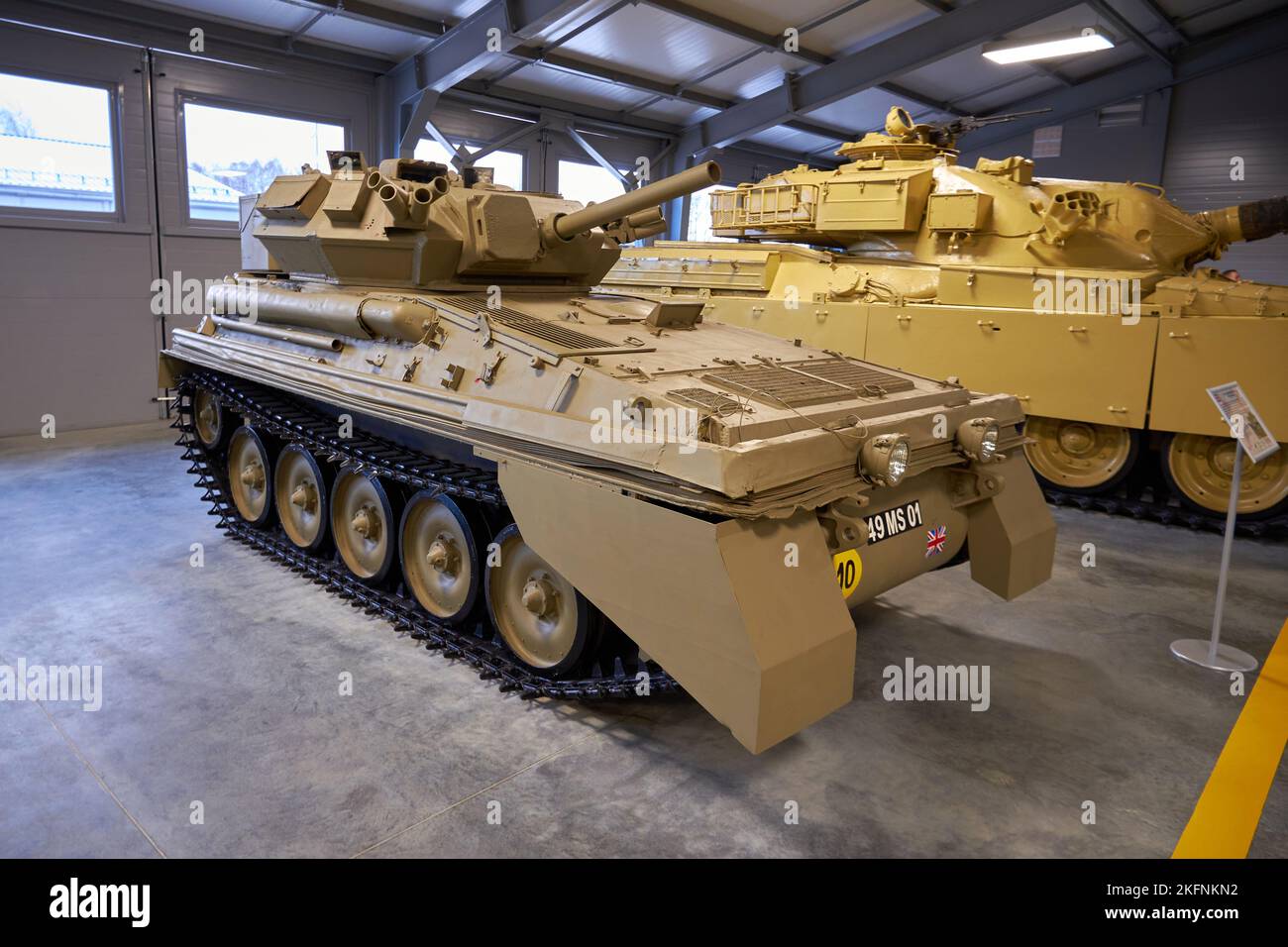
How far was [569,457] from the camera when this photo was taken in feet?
12.7

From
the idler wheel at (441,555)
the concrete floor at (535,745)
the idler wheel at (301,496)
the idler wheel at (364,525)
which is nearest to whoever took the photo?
the concrete floor at (535,745)

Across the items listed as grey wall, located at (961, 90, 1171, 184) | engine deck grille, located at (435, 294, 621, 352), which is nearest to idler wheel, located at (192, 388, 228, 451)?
engine deck grille, located at (435, 294, 621, 352)

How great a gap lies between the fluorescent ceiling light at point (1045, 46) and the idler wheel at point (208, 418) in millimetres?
10887

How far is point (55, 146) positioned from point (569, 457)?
371 inches

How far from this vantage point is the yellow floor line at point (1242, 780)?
11.4ft

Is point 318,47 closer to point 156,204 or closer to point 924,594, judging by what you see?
point 156,204

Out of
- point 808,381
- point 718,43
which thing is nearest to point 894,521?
point 808,381

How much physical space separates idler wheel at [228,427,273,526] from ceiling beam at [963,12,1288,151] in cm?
1586

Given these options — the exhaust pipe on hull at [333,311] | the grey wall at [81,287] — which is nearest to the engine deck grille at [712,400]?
the exhaust pipe on hull at [333,311]

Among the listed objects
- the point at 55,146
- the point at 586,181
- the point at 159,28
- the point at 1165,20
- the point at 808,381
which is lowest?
the point at 808,381

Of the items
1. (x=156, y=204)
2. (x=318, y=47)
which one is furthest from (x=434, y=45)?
(x=156, y=204)

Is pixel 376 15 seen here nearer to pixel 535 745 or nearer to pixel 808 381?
pixel 808 381

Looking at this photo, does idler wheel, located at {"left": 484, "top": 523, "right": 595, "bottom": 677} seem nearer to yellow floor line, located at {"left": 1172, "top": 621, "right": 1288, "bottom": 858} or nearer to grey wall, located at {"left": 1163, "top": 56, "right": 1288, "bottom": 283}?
yellow floor line, located at {"left": 1172, "top": 621, "right": 1288, "bottom": 858}

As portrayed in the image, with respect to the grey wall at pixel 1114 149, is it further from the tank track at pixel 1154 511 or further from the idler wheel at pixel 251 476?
the idler wheel at pixel 251 476
